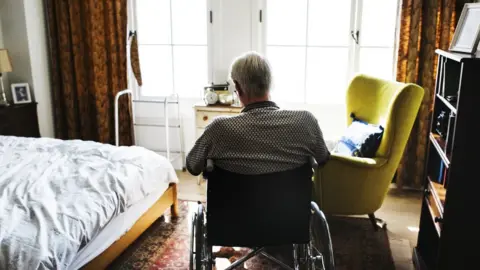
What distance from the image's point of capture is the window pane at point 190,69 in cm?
426

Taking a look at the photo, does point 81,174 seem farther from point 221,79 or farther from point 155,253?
point 221,79

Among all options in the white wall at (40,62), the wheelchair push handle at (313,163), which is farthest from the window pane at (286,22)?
the wheelchair push handle at (313,163)

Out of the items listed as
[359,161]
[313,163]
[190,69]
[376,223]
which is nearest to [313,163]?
[313,163]

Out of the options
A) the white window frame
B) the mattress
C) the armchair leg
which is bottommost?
the armchair leg

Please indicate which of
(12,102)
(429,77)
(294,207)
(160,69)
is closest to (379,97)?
(429,77)

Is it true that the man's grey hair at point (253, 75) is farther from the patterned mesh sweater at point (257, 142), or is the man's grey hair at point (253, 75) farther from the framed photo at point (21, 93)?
the framed photo at point (21, 93)

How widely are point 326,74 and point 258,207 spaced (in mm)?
2404

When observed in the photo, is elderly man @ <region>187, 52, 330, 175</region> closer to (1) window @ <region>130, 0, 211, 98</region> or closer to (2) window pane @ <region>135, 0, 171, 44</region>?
(1) window @ <region>130, 0, 211, 98</region>

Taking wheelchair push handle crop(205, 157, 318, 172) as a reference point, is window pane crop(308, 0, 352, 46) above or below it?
above

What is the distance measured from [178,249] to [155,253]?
0.14 meters

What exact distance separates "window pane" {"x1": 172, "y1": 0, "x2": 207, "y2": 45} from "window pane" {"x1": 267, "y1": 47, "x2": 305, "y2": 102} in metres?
0.66

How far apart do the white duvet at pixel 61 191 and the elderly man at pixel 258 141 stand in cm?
65

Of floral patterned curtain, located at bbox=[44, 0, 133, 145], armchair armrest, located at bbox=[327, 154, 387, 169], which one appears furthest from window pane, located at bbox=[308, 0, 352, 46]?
floral patterned curtain, located at bbox=[44, 0, 133, 145]

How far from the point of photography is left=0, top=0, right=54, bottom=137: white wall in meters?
4.03
